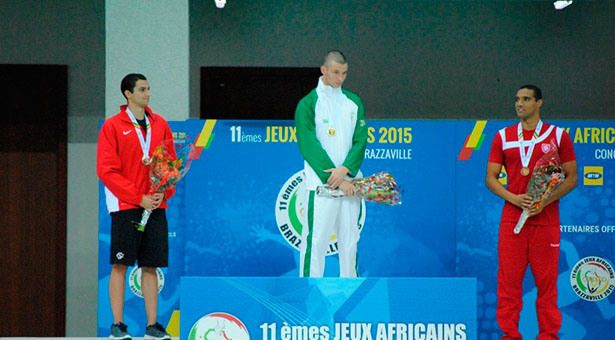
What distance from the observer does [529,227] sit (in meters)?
6.04

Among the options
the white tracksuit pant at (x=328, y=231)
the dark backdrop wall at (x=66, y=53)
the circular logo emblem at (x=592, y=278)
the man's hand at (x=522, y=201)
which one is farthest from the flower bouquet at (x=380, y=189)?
the dark backdrop wall at (x=66, y=53)

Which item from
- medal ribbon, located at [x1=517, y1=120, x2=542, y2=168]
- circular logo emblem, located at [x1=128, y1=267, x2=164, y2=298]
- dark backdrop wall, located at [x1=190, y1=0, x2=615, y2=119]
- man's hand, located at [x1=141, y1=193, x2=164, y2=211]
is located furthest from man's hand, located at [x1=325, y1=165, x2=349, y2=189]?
dark backdrop wall, located at [x1=190, y1=0, x2=615, y2=119]

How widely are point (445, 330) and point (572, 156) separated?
212 cm

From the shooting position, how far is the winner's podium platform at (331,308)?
4.57 m

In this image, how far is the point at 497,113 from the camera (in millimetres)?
9398

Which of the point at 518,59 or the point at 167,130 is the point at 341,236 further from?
the point at 518,59

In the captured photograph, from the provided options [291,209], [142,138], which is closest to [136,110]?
[142,138]

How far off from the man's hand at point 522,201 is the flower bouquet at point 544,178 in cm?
2

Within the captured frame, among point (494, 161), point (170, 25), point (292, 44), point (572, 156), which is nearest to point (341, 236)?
point (494, 161)

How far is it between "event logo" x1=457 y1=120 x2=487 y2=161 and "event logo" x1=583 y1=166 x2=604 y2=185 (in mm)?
888

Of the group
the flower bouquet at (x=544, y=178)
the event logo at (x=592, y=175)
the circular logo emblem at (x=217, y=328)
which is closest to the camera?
the circular logo emblem at (x=217, y=328)

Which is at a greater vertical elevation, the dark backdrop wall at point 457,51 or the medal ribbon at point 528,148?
the dark backdrop wall at point 457,51

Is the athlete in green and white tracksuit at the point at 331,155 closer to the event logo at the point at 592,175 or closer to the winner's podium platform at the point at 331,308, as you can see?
the winner's podium platform at the point at 331,308

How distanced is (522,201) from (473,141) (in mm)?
1207
